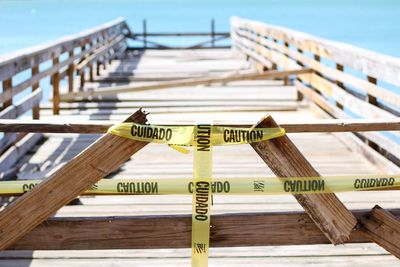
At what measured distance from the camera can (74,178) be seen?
3.25 metres

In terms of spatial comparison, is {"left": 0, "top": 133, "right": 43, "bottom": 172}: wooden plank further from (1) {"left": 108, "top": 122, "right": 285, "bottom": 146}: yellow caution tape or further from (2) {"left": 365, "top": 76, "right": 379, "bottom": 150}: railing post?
(1) {"left": 108, "top": 122, "right": 285, "bottom": 146}: yellow caution tape

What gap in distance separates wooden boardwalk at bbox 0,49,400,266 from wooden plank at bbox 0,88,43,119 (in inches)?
22.1

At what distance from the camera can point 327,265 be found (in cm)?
478

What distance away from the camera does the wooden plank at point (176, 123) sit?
3326 millimetres

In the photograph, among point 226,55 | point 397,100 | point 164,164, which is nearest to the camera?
point 397,100

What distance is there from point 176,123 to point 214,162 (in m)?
4.53

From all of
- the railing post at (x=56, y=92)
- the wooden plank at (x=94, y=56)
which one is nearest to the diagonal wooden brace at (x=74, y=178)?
the railing post at (x=56, y=92)

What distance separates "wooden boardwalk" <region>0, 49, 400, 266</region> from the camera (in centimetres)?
489

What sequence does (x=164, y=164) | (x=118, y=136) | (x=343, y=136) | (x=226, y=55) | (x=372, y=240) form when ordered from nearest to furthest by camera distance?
(x=118, y=136) < (x=372, y=240) < (x=164, y=164) < (x=343, y=136) < (x=226, y=55)

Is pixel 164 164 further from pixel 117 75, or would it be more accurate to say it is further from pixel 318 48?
pixel 117 75

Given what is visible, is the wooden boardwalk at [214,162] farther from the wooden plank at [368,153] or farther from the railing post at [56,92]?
the railing post at [56,92]

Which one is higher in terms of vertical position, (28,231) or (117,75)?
(28,231)

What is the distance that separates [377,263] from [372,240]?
141 centimetres

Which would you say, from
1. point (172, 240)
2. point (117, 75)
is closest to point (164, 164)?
point (172, 240)
